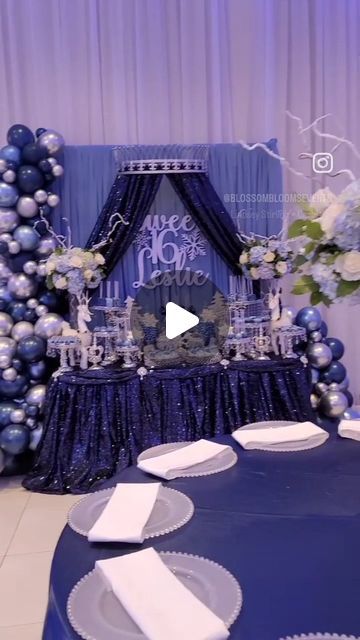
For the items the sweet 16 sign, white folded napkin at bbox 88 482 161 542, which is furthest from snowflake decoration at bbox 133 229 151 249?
white folded napkin at bbox 88 482 161 542

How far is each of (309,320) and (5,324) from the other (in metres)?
1.84

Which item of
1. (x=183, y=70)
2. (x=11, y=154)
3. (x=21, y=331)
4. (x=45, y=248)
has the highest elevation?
(x=183, y=70)

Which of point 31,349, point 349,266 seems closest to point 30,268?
point 31,349

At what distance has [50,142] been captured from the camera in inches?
139

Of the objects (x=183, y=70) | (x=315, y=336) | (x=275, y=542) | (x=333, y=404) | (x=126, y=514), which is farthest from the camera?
(x=183, y=70)

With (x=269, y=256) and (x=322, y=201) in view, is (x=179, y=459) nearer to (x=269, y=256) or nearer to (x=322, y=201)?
(x=322, y=201)

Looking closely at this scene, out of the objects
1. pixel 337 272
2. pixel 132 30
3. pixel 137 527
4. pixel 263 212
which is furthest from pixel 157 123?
pixel 137 527

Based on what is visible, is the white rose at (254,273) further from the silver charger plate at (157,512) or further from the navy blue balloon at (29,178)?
the silver charger plate at (157,512)

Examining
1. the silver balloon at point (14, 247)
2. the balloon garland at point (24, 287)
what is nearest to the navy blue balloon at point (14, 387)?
the balloon garland at point (24, 287)

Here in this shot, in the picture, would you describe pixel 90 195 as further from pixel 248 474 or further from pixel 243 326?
pixel 248 474

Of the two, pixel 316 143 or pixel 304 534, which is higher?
pixel 316 143

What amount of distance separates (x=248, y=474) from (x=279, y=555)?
40cm

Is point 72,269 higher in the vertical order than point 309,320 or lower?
higher

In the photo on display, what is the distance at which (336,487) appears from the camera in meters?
1.43
